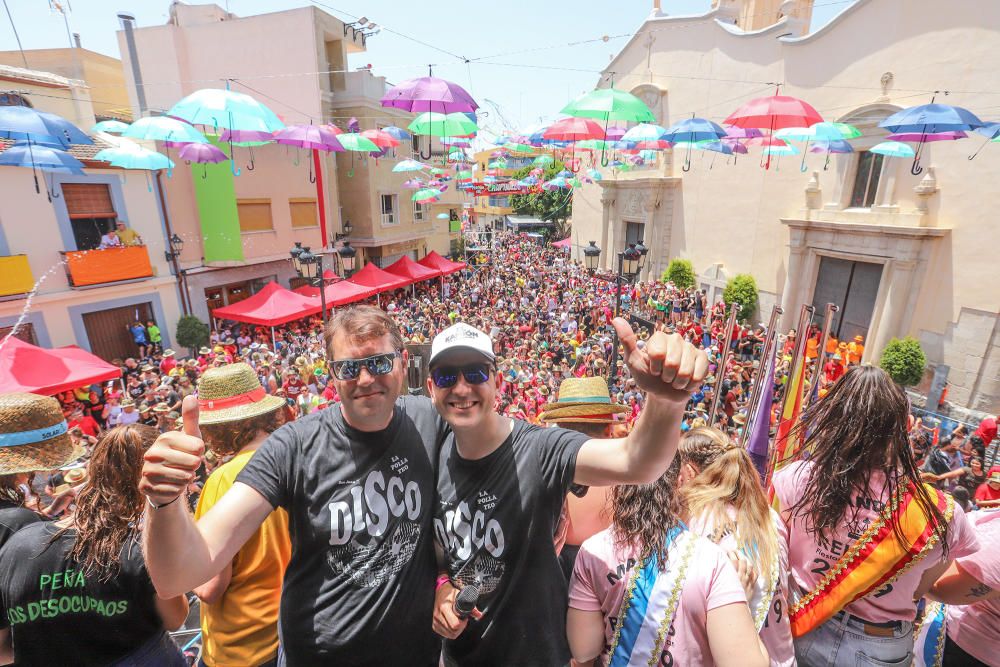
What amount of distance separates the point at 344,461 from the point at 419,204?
2201 centimetres

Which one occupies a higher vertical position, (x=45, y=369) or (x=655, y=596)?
(x=655, y=596)

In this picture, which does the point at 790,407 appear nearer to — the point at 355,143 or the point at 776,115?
the point at 776,115

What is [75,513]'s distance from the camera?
1823mm

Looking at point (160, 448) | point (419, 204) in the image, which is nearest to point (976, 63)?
point (160, 448)

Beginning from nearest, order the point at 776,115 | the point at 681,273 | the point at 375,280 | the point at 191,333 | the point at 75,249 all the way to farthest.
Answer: the point at 776,115 → the point at 75,249 → the point at 191,333 → the point at 375,280 → the point at 681,273

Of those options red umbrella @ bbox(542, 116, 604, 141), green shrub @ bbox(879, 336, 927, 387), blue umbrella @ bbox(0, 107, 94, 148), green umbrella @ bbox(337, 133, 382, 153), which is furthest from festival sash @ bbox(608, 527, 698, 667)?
green shrub @ bbox(879, 336, 927, 387)

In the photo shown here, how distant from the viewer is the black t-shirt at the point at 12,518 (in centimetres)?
188

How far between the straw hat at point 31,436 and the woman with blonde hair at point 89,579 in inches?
19.4

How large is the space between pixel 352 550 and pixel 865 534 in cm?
207

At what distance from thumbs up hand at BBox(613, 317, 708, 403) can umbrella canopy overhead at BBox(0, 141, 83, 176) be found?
36.7 feet

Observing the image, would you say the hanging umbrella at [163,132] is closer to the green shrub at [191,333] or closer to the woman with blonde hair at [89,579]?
the green shrub at [191,333]

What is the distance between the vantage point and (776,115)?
784 centimetres

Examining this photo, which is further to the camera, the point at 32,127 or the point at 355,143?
the point at 355,143

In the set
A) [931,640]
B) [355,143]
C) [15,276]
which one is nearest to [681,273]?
[355,143]
